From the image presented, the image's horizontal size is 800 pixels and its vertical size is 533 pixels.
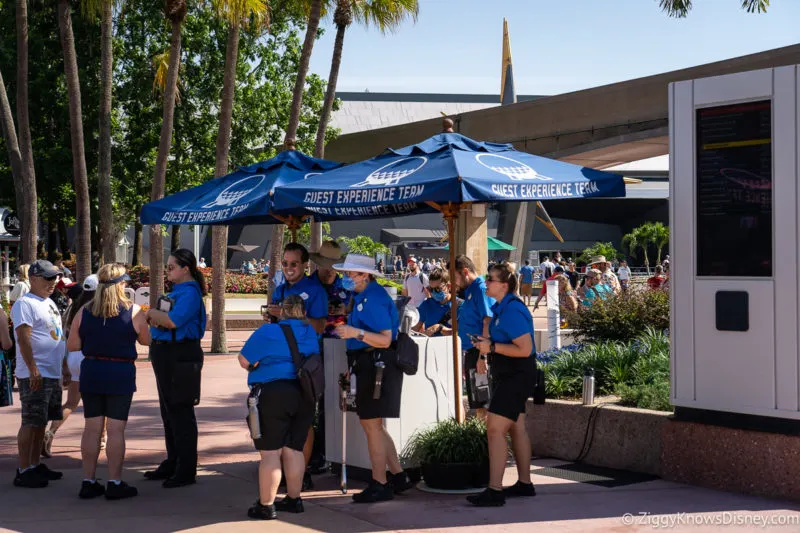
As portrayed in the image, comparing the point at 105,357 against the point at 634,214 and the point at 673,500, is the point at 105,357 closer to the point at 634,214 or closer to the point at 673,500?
the point at 673,500

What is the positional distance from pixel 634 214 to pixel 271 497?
296 ft

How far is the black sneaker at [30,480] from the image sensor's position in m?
8.20

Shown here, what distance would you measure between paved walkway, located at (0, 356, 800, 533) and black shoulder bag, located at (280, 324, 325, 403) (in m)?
0.94

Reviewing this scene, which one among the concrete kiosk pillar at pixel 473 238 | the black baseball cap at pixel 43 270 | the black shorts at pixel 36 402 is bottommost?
the black shorts at pixel 36 402

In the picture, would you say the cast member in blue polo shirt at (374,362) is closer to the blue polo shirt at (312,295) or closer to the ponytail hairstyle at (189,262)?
the blue polo shirt at (312,295)

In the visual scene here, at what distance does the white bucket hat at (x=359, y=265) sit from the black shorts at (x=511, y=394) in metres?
1.21

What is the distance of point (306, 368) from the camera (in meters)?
6.87

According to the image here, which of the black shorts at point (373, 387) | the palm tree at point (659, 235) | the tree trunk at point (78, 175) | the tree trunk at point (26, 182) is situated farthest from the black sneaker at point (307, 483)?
the palm tree at point (659, 235)

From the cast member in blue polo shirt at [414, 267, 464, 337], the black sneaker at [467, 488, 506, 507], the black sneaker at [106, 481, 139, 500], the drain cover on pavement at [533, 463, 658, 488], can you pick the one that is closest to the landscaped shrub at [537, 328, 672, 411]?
the drain cover on pavement at [533, 463, 658, 488]

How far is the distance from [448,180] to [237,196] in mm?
2955

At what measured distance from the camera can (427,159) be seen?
7984 millimetres

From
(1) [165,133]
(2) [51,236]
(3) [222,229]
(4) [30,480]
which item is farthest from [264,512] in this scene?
(2) [51,236]

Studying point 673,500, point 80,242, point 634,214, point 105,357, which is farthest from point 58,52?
point 634,214

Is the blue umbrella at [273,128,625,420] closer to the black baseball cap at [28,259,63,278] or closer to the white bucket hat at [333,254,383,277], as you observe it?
the white bucket hat at [333,254,383,277]
